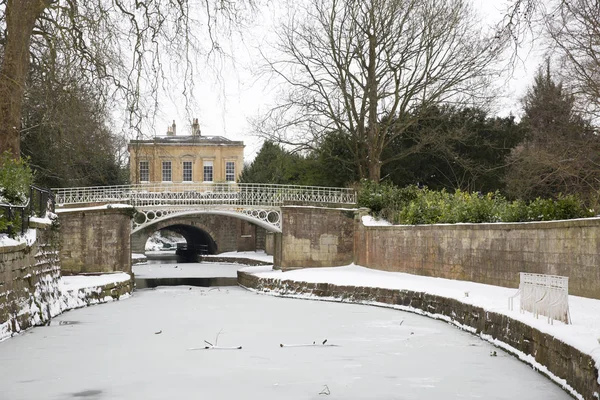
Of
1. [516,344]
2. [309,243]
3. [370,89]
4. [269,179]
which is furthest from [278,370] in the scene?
[269,179]

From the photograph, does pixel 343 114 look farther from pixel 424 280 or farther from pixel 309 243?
pixel 424 280

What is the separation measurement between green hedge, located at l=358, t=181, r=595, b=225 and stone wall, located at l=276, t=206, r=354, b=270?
1.14 m

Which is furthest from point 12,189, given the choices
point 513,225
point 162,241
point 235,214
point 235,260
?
point 162,241

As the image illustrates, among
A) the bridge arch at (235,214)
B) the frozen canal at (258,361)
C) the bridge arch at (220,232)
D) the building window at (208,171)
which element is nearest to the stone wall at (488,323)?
the frozen canal at (258,361)

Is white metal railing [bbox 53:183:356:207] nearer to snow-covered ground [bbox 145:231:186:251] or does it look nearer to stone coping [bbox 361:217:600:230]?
stone coping [bbox 361:217:600:230]

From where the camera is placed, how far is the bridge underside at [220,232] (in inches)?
1597

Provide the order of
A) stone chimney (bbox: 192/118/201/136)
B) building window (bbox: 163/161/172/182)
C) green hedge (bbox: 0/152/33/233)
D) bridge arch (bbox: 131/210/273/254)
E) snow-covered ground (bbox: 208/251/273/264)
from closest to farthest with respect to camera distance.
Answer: stone chimney (bbox: 192/118/201/136) < green hedge (bbox: 0/152/33/233) < snow-covered ground (bbox: 208/251/273/264) < bridge arch (bbox: 131/210/273/254) < building window (bbox: 163/161/172/182)

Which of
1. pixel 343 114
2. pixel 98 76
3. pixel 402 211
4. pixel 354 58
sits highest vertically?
pixel 354 58

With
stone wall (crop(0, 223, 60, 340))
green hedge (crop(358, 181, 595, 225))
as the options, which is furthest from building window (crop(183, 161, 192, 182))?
stone wall (crop(0, 223, 60, 340))

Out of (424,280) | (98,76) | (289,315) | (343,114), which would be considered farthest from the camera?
(343,114)

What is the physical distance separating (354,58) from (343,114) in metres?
2.08

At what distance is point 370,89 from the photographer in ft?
85.9

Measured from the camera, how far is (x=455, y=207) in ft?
58.1

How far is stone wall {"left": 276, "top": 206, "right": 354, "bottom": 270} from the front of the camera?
25203 millimetres
